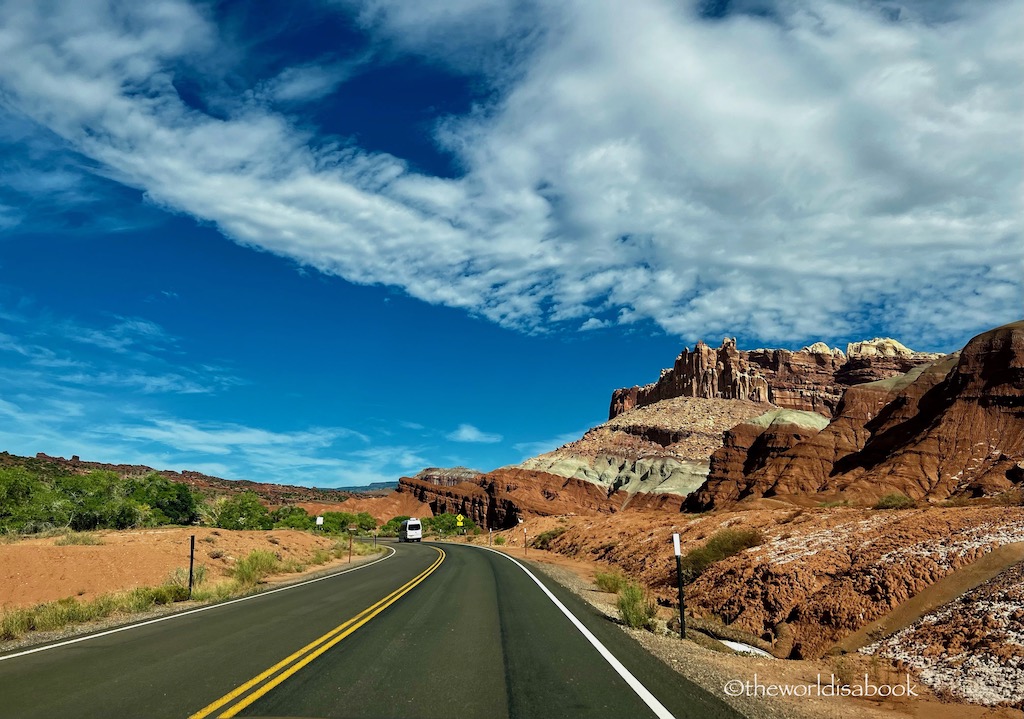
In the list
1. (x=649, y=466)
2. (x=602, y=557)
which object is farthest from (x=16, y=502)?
(x=649, y=466)

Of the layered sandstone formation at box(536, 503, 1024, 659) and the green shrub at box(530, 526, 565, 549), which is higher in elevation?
the layered sandstone formation at box(536, 503, 1024, 659)

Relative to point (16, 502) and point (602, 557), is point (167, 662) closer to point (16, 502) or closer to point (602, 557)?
point (602, 557)

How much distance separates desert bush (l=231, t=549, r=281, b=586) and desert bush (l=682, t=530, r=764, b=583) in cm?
1515

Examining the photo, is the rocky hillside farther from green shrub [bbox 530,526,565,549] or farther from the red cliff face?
the red cliff face

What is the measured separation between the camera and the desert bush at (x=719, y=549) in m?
20.0

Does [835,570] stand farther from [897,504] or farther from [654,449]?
[654,449]

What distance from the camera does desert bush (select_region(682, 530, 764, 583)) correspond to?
20.0 metres

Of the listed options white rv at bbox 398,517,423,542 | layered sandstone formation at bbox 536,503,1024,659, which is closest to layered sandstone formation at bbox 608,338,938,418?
white rv at bbox 398,517,423,542

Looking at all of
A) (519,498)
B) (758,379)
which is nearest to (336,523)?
(519,498)

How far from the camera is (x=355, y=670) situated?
7707 millimetres

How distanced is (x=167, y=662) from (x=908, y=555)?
42.9 feet

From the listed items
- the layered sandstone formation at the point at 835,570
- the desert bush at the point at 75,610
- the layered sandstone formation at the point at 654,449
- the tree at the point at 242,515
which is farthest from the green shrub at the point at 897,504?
the layered sandstone formation at the point at 654,449

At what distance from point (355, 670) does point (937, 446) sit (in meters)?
49.6

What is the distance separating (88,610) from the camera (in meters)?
13.8
